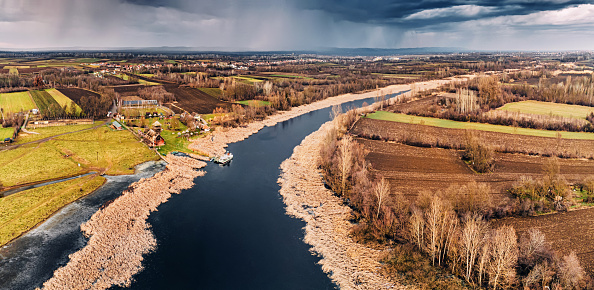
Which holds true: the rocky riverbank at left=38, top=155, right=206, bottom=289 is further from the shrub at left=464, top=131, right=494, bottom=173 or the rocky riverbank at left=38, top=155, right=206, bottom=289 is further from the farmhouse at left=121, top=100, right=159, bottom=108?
the farmhouse at left=121, top=100, right=159, bottom=108

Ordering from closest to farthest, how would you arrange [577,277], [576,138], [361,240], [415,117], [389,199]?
[577,277], [361,240], [389,199], [576,138], [415,117]

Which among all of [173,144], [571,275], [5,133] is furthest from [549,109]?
[5,133]

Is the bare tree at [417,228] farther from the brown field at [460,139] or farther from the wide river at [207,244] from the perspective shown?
the brown field at [460,139]

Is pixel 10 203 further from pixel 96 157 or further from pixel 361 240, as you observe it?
pixel 361 240

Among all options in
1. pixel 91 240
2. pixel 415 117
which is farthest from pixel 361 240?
pixel 415 117

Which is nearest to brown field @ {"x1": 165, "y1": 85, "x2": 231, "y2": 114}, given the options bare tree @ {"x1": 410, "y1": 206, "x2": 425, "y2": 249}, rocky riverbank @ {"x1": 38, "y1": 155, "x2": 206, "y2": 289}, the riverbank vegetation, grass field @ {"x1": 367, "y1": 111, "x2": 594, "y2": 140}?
rocky riverbank @ {"x1": 38, "y1": 155, "x2": 206, "y2": 289}

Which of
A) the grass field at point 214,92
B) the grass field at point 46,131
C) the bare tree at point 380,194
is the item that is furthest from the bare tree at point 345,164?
the grass field at point 214,92
